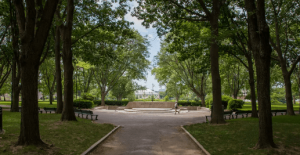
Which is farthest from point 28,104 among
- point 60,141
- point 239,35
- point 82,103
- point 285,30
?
point 82,103

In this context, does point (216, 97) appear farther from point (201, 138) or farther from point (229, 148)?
point (229, 148)

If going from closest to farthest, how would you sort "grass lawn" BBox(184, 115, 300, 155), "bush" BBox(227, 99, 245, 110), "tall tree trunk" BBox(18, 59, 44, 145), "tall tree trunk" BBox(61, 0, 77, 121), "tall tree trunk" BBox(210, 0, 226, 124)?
1. "tall tree trunk" BBox(18, 59, 44, 145)
2. "grass lawn" BBox(184, 115, 300, 155)
3. "tall tree trunk" BBox(210, 0, 226, 124)
4. "tall tree trunk" BBox(61, 0, 77, 121)
5. "bush" BBox(227, 99, 245, 110)

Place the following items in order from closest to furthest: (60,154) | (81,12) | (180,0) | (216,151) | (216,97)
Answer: (60,154) < (216,151) < (216,97) < (180,0) < (81,12)

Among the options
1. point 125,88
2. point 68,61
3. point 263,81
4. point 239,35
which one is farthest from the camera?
point 125,88

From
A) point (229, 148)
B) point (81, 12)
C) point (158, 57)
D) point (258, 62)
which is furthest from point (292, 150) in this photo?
point (158, 57)

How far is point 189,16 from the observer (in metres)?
14.9

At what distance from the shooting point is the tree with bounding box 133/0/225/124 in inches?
521

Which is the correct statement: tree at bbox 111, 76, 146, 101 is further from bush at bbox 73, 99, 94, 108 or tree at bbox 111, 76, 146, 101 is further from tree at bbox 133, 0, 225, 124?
tree at bbox 133, 0, 225, 124

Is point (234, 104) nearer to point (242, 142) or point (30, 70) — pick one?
point (242, 142)

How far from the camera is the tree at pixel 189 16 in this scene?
1323 centimetres

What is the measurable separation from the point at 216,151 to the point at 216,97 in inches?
259

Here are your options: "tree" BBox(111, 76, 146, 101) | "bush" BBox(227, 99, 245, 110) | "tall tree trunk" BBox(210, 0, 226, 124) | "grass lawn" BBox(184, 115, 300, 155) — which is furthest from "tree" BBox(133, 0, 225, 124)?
"tree" BBox(111, 76, 146, 101)

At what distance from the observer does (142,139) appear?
9.22 meters

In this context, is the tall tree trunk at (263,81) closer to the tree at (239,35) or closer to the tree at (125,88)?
the tree at (239,35)
